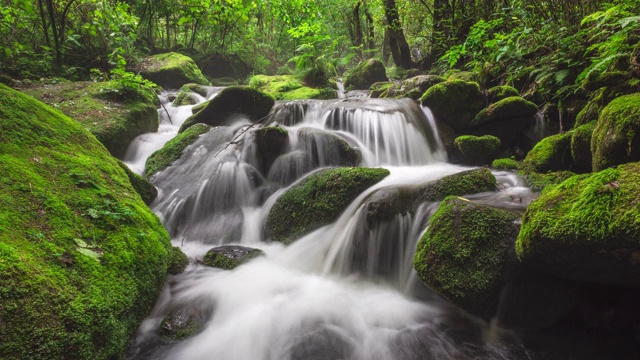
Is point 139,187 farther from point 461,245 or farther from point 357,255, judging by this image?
point 461,245

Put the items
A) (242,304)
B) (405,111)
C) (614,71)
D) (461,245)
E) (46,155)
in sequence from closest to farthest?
(461,245) < (46,155) < (242,304) < (614,71) < (405,111)

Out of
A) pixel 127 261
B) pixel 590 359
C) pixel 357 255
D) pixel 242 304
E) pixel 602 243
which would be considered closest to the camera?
pixel 602 243

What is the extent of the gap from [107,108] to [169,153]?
2086 millimetres

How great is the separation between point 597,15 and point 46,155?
7083 mm

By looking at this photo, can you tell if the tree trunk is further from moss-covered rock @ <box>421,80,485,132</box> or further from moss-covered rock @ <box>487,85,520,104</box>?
moss-covered rock @ <box>487,85,520,104</box>

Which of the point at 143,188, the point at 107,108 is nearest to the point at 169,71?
the point at 107,108

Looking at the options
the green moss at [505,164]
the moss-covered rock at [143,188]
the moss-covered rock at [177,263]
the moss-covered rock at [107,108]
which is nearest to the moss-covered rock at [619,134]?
the green moss at [505,164]

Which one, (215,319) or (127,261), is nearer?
(127,261)

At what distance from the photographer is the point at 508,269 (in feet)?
9.57

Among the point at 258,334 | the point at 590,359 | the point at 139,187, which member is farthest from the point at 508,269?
the point at 139,187

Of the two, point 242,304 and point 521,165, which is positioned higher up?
point 521,165

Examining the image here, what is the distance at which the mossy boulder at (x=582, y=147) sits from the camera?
4.50 m

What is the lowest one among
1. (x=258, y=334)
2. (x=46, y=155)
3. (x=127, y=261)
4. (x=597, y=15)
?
(x=258, y=334)

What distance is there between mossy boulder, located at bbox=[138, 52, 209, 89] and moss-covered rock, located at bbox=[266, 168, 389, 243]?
1114 centimetres
